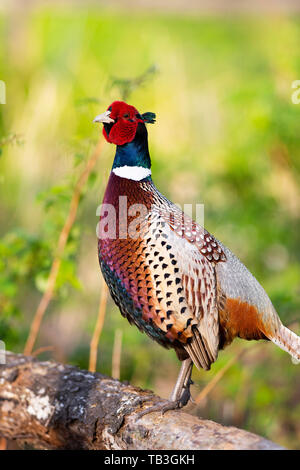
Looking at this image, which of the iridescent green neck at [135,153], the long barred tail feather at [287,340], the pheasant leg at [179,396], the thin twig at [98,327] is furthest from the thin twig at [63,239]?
the long barred tail feather at [287,340]

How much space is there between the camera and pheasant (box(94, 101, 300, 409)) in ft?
7.80

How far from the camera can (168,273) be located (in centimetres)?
237

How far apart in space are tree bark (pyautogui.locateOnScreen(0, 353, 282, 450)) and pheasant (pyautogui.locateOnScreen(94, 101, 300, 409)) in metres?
0.18

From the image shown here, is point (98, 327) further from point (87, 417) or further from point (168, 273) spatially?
point (168, 273)

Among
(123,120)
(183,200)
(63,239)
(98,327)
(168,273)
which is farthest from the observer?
(183,200)

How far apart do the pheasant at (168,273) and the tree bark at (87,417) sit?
0.18m

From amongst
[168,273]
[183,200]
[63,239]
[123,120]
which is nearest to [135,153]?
[123,120]

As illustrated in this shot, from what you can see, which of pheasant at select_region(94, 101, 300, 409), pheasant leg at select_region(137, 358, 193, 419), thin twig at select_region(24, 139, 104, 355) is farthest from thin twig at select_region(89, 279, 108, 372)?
pheasant leg at select_region(137, 358, 193, 419)

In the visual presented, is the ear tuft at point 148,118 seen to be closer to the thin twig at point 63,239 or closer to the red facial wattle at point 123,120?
the red facial wattle at point 123,120

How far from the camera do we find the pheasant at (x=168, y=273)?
2377 mm

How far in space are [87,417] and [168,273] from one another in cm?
72

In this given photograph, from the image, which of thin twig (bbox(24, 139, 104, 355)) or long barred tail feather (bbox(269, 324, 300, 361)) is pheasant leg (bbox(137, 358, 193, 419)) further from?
thin twig (bbox(24, 139, 104, 355))
